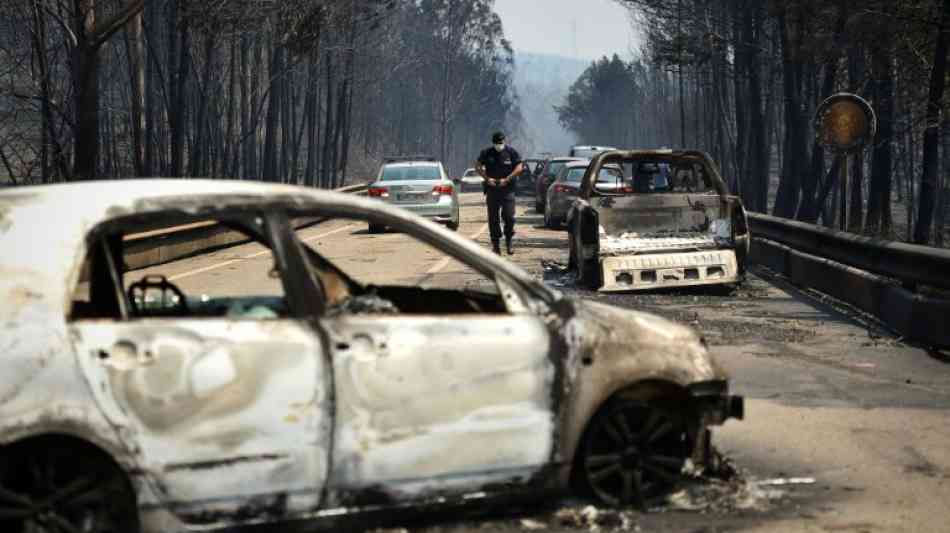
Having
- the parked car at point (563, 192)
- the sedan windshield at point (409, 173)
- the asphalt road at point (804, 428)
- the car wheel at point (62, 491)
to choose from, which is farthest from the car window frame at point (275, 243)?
the parked car at point (563, 192)

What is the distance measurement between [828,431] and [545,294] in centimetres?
285

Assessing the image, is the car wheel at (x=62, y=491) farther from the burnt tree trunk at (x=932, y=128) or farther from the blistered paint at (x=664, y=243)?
the burnt tree trunk at (x=932, y=128)

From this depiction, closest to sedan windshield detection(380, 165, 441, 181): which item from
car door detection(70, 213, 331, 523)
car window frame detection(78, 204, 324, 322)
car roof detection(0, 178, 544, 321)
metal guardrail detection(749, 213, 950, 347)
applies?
metal guardrail detection(749, 213, 950, 347)

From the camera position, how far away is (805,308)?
15.0m

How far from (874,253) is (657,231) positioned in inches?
145

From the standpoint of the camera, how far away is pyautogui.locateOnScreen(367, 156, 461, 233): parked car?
2933 centimetres

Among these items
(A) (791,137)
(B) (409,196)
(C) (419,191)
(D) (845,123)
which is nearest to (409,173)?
(C) (419,191)

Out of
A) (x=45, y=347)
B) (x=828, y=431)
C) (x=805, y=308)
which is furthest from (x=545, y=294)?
(x=805, y=308)

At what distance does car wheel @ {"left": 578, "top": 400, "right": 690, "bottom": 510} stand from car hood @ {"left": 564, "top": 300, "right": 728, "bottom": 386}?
18 cm

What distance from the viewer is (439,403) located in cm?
550

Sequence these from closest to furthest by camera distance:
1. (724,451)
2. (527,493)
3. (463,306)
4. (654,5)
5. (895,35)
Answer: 1. (527,493)
2. (463,306)
3. (724,451)
4. (895,35)
5. (654,5)

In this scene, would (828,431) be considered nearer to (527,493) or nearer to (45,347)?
(527,493)

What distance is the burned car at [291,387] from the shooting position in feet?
16.2

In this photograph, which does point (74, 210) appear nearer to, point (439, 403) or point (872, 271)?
point (439, 403)
